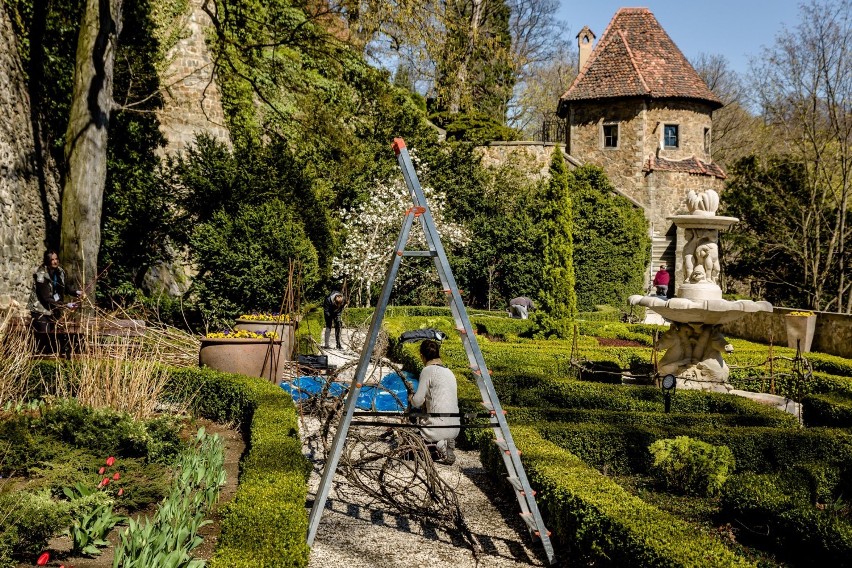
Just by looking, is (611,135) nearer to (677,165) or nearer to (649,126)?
(649,126)

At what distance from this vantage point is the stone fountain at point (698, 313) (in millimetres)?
10070

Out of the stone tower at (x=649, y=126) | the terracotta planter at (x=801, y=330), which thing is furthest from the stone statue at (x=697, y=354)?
the stone tower at (x=649, y=126)

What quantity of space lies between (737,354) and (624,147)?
17410 millimetres

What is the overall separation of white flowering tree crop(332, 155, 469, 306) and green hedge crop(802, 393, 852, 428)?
43.4 feet

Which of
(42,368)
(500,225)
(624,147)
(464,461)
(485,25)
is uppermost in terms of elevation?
(485,25)

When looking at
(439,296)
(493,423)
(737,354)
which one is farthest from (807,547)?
(439,296)

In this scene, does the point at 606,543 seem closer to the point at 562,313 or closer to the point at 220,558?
the point at 220,558

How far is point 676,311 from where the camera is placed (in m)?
9.98

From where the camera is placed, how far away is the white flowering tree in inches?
855

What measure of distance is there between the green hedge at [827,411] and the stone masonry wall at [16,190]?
12.1 meters

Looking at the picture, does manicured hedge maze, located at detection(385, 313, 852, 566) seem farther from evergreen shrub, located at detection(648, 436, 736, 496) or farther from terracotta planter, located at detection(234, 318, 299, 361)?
terracotta planter, located at detection(234, 318, 299, 361)

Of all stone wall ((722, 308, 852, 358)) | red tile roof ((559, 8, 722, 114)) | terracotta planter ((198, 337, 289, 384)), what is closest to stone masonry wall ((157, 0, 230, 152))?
terracotta planter ((198, 337, 289, 384))

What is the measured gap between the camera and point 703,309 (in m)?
9.70

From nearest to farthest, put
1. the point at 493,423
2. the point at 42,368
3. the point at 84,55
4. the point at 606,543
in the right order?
the point at 606,543 → the point at 493,423 → the point at 42,368 → the point at 84,55
